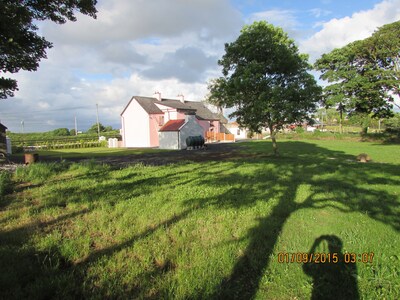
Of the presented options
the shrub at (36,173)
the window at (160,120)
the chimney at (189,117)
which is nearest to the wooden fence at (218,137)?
the window at (160,120)

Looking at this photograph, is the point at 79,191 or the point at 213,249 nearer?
the point at 213,249

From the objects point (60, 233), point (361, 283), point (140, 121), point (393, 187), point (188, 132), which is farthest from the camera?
point (140, 121)

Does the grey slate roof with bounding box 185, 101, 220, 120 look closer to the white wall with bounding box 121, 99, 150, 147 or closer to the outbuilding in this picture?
the white wall with bounding box 121, 99, 150, 147

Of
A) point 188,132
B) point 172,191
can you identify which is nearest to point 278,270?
point 172,191

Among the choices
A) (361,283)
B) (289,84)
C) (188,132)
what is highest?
(289,84)

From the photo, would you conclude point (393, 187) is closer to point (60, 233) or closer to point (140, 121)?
point (60, 233)

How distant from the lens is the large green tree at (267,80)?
51.8 ft

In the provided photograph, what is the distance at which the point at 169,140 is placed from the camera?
32500 mm

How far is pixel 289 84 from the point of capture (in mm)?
16547

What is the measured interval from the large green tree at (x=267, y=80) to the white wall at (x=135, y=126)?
929 inches

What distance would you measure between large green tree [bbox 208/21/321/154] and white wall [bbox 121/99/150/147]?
23.6 meters

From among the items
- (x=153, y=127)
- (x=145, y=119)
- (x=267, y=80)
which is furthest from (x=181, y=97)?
(x=267, y=80)

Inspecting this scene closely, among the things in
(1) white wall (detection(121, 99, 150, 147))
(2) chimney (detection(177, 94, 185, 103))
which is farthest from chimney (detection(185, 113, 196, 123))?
(2) chimney (detection(177, 94, 185, 103))

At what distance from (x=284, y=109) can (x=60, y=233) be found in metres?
14.5
